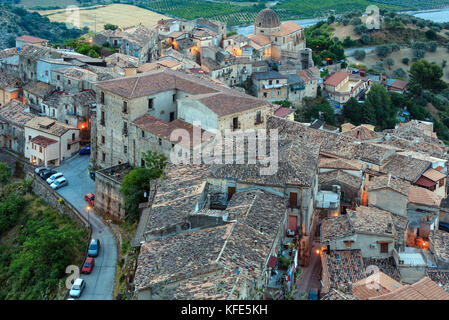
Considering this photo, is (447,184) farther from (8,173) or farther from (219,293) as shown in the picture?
(8,173)

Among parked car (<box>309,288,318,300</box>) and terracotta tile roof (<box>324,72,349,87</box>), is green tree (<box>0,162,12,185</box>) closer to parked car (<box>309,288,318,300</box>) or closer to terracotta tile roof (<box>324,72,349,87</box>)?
parked car (<box>309,288,318,300</box>)

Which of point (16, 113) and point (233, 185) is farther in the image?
point (16, 113)

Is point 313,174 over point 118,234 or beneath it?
over

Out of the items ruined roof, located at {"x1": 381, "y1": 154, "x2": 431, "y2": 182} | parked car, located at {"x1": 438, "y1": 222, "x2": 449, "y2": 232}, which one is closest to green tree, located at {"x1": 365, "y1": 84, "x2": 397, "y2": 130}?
ruined roof, located at {"x1": 381, "y1": 154, "x2": 431, "y2": 182}

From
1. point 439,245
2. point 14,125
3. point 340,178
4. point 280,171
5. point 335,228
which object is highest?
point 280,171

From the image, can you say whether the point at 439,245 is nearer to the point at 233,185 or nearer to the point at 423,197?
the point at 423,197

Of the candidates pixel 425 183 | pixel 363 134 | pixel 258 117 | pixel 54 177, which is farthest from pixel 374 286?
pixel 363 134
